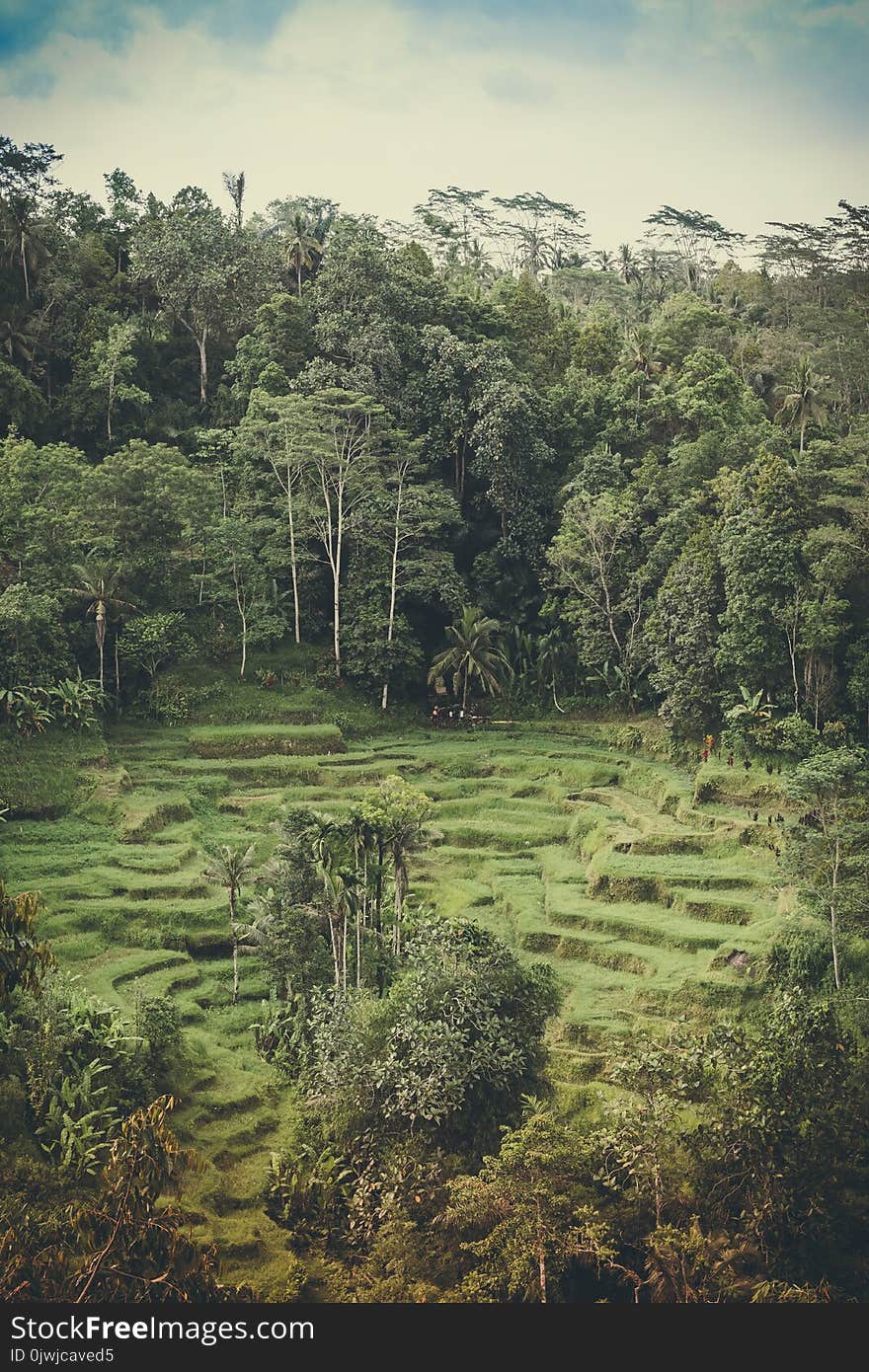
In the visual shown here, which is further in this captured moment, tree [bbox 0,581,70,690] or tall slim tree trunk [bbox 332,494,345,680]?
tall slim tree trunk [bbox 332,494,345,680]

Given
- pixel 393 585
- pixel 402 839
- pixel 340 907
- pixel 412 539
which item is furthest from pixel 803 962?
pixel 412 539

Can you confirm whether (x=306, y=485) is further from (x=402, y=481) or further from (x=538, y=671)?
(x=538, y=671)

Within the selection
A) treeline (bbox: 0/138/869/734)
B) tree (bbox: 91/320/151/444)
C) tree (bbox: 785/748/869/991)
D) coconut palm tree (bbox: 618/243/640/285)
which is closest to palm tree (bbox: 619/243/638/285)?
coconut palm tree (bbox: 618/243/640/285)

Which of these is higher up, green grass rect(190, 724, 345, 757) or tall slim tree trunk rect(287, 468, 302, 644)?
tall slim tree trunk rect(287, 468, 302, 644)

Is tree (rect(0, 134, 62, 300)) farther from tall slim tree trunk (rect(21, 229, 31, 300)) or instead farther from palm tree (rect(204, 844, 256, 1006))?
palm tree (rect(204, 844, 256, 1006))

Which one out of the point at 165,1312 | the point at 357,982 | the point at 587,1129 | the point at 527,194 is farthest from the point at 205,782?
the point at 527,194

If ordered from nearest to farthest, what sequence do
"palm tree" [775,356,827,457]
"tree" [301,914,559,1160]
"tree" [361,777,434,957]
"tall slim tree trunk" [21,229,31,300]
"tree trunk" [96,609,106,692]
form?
"tree" [301,914,559,1160]
"tree" [361,777,434,957]
"tree trunk" [96,609,106,692]
"palm tree" [775,356,827,457]
"tall slim tree trunk" [21,229,31,300]

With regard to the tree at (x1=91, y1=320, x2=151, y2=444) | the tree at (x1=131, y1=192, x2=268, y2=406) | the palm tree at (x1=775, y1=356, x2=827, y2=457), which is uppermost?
the tree at (x1=131, y1=192, x2=268, y2=406)
